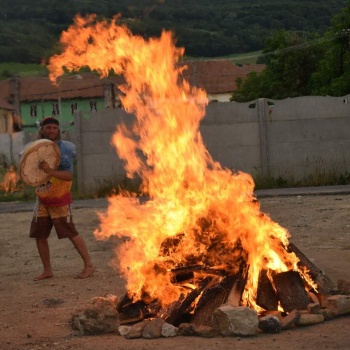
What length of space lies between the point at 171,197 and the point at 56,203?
165 centimetres

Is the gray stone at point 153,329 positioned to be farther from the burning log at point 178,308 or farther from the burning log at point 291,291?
the burning log at point 291,291

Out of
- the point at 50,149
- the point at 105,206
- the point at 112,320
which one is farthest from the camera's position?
the point at 105,206

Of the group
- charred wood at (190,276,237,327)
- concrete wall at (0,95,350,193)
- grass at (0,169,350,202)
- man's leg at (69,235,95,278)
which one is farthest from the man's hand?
concrete wall at (0,95,350,193)

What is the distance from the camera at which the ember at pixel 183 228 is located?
7.73m

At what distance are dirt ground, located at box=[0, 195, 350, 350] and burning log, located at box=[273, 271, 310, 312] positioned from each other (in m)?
0.43

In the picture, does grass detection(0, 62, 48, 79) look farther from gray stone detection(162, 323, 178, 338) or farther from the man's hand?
gray stone detection(162, 323, 178, 338)

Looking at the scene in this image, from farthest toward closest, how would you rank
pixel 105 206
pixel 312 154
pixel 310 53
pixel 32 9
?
pixel 32 9 → pixel 310 53 → pixel 312 154 → pixel 105 206

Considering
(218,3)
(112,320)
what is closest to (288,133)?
(112,320)

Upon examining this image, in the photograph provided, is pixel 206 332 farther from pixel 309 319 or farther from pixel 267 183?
pixel 267 183

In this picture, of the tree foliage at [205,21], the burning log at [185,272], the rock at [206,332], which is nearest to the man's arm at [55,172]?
the burning log at [185,272]

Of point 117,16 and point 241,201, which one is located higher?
point 117,16

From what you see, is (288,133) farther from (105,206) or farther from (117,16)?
(117,16)

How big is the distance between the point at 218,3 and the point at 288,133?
59.7 meters

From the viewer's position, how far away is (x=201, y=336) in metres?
6.99
